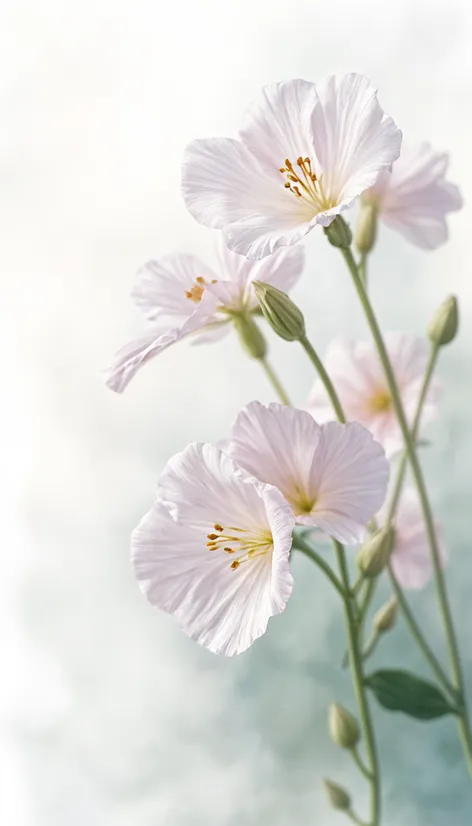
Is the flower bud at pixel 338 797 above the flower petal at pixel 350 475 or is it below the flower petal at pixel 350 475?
below

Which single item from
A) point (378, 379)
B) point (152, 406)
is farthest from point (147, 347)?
point (152, 406)

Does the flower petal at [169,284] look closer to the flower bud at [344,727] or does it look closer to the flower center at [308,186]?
the flower center at [308,186]

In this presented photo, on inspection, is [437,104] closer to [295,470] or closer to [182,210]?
[182,210]

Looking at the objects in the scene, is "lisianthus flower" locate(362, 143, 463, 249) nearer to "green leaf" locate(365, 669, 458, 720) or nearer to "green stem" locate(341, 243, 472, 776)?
"green stem" locate(341, 243, 472, 776)

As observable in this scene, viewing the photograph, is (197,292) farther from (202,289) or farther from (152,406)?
(152,406)

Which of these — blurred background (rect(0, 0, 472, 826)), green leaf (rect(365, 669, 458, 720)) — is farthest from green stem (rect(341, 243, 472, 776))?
blurred background (rect(0, 0, 472, 826))

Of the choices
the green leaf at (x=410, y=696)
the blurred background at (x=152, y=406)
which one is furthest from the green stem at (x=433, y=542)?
the blurred background at (x=152, y=406)

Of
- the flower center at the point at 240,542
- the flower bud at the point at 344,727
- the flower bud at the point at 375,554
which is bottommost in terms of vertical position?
the flower bud at the point at 344,727
